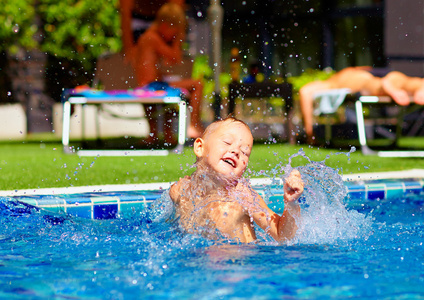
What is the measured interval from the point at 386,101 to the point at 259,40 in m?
7.90

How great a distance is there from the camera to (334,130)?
959cm

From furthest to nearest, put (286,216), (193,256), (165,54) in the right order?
(165,54) → (286,216) → (193,256)

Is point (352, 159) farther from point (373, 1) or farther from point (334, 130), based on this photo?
point (373, 1)

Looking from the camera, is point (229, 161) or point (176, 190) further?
point (176, 190)

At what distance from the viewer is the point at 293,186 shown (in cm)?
222

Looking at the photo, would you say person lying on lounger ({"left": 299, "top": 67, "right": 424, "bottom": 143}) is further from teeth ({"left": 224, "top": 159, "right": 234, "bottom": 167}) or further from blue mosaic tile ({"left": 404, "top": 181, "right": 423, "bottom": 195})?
teeth ({"left": 224, "top": 159, "right": 234, "bottom": 167})

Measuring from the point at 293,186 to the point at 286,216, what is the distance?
31 centimetres

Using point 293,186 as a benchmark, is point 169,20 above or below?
above

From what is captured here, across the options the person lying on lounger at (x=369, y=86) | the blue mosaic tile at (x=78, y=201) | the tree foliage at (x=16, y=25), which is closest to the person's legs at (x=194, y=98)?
the person lying on lounger at (x=369, y=86)

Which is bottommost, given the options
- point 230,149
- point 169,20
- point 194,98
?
point 230,149

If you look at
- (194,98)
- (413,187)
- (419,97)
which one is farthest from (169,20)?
(413,187)

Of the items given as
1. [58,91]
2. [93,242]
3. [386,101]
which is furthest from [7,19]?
[93,242]

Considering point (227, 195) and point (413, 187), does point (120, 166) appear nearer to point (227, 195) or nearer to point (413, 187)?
point (413, 187)

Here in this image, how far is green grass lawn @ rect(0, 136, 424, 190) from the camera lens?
4.41 metres
